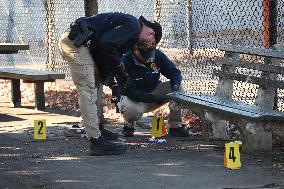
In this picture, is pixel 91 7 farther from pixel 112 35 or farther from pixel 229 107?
pixel 229 107

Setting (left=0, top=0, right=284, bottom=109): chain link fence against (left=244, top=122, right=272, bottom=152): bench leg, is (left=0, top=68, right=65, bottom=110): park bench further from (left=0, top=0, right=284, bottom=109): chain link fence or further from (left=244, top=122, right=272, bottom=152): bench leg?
(left=244, top=122, right=272, bottom=152): bench leg

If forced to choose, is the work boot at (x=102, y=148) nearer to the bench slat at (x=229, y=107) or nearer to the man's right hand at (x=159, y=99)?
the bench slat at (x=229, y=107)

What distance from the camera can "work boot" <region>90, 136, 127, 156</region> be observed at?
23.3 ft

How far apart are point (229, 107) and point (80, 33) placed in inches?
66.1

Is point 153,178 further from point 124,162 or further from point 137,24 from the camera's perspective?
point 137,24

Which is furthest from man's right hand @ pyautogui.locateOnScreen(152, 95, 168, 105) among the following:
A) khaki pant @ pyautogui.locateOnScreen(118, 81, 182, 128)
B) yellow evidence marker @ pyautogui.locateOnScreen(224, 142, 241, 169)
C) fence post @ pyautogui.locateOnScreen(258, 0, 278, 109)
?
yellow evidence marker @ pyautogui.locateOnScreen(224, 142, 241, 169)

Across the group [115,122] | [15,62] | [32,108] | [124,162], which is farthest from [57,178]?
[15,62]

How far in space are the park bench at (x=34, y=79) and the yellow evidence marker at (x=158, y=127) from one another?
3225mm

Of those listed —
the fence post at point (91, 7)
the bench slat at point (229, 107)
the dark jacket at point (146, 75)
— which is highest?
the fence post at point (91, 7)

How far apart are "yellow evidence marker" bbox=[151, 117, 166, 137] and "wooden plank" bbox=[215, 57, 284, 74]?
95cm

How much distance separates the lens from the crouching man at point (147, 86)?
8.15 metres

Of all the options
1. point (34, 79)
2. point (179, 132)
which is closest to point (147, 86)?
point (179, 132)

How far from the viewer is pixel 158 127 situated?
8148 mm

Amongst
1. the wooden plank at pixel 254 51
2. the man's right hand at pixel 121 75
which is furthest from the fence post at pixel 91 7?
the wooden plank at pixel 254 51
